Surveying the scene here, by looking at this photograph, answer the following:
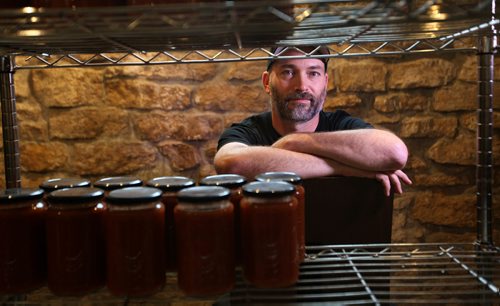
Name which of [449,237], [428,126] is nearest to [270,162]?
[428,126]

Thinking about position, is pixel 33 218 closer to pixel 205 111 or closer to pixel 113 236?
pixel 113 236

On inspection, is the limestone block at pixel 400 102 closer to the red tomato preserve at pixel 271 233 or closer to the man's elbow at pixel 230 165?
the man's elbow at pixel 230 165

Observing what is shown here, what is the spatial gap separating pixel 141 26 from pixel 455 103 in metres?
1.71

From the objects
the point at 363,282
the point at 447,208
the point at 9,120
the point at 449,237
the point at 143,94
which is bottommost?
the point at 449,237

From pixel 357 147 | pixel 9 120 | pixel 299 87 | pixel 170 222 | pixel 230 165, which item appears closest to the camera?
pixel 170 222

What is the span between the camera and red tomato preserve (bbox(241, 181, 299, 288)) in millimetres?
767

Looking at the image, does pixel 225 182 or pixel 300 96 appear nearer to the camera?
pixel 225 182

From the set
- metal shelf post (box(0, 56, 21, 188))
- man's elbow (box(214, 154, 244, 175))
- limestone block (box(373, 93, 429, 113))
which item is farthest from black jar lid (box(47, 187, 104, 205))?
limestone block (box(373, 93, 429, 113))

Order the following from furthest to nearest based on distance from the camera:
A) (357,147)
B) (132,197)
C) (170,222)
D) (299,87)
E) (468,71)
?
(468,71), (299,87), (357,147), (170,222), (132,197)

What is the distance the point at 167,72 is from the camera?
218cm

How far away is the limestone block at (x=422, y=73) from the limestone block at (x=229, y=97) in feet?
1.91

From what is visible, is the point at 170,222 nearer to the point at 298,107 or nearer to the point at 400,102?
the point at 298,107

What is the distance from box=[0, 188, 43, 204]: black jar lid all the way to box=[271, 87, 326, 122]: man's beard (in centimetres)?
132

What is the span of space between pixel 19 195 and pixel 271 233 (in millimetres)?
415
